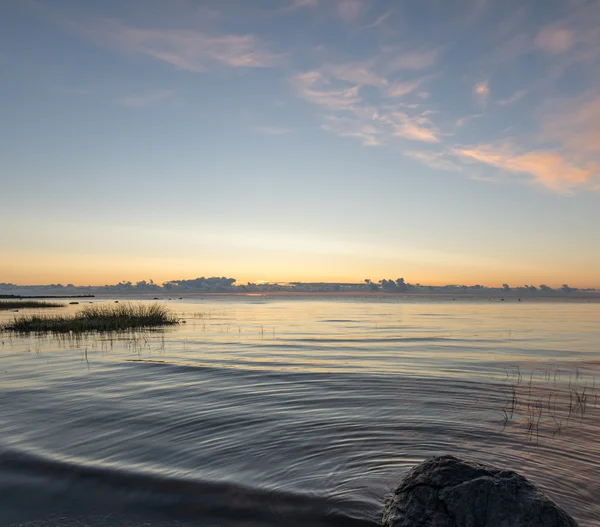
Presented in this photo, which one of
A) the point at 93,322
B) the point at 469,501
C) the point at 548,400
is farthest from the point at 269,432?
the point at 93,322

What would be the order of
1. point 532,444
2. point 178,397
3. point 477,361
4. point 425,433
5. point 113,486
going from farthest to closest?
point 477,361 → point 178,397 → point 425,433 → point 532,444 → point 113,486

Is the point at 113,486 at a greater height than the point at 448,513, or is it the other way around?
the point at 448,513

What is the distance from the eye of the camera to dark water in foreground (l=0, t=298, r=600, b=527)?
6.99 metres

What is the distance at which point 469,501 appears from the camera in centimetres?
521

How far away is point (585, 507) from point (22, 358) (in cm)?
2446

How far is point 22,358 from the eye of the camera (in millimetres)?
23109

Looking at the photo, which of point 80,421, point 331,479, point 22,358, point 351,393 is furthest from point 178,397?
point 22,358

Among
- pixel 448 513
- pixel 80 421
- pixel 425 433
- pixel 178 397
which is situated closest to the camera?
pixel 448 513

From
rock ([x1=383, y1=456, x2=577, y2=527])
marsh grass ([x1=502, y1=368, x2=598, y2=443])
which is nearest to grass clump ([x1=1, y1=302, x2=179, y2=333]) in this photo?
marsh grass ([x1=502, y1=368, x2=598, y2=443])

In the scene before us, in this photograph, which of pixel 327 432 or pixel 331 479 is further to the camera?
pixel 327 432

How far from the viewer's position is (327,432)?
1055 cm

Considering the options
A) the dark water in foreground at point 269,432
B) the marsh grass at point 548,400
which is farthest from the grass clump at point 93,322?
the marsh grass at point 548,400

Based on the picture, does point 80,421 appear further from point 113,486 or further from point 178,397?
point 113,486

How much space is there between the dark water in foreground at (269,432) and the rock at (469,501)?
1.03m
